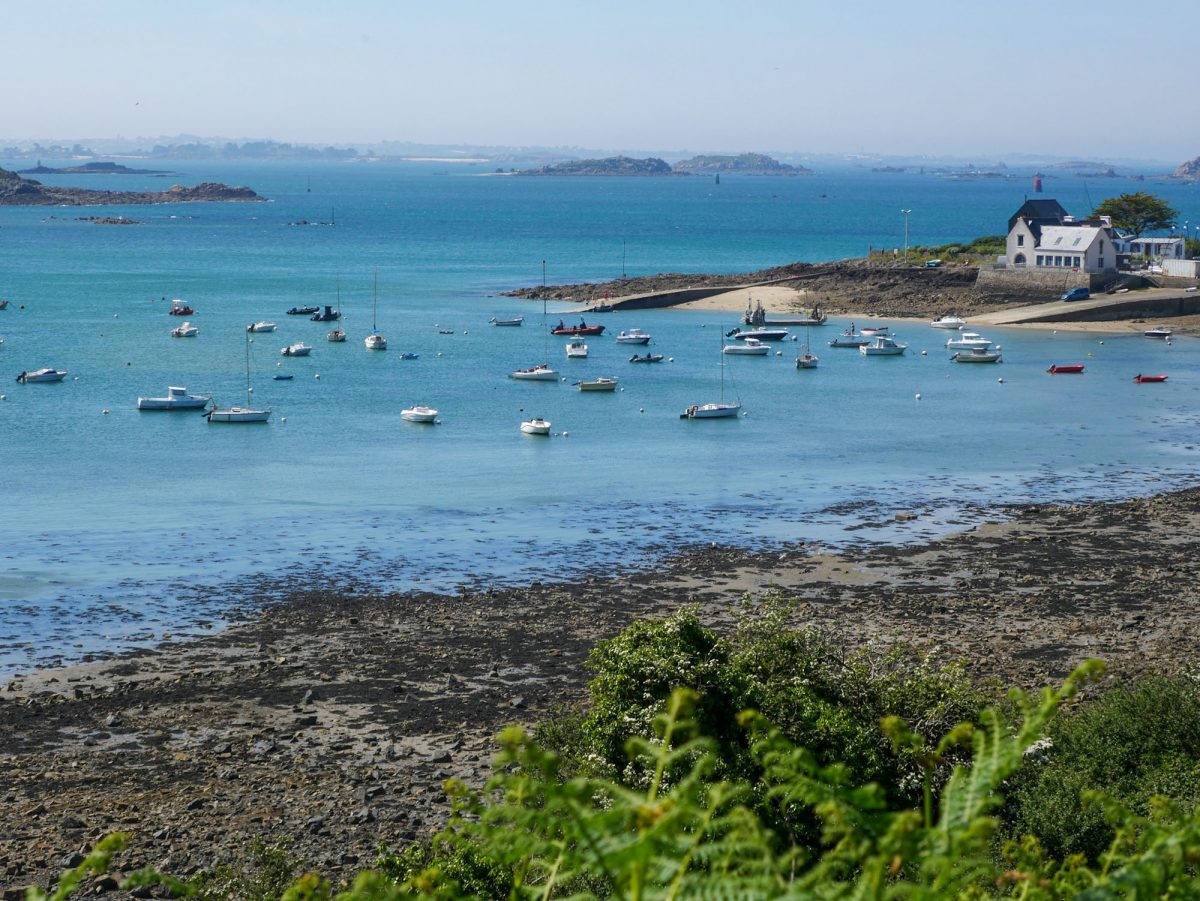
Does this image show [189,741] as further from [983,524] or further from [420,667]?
[983,524]

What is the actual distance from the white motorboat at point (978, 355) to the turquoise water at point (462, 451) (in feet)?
2.81

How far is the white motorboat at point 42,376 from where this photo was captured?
70500 millimetres

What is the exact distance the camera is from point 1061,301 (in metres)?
94.8

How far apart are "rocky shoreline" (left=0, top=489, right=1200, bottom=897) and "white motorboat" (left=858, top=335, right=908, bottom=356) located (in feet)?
132

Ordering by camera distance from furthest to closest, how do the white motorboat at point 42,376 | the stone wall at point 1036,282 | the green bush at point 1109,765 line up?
1. the stone wall at point 1036,282
2. the white motorboat at point 42,376
3. the green bush at point 1109,765

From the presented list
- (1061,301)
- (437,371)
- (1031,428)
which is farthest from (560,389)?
(1061,301)

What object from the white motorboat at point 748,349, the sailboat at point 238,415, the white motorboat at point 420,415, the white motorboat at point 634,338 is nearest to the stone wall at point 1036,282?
the white motorboat at point 748,349

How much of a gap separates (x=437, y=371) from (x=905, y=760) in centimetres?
5897

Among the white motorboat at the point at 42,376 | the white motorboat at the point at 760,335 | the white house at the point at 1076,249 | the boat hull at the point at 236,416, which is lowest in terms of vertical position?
the boat hull at the point at 236,416

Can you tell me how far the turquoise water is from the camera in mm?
37938

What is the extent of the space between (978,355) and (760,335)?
44.9 feet

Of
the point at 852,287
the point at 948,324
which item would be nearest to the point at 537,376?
the point at 948,324

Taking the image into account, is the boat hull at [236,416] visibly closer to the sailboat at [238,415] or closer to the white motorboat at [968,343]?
the sailboat at [238,415]

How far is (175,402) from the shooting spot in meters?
63.3
